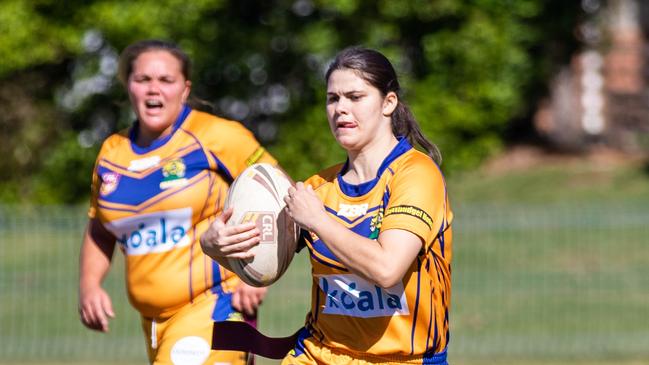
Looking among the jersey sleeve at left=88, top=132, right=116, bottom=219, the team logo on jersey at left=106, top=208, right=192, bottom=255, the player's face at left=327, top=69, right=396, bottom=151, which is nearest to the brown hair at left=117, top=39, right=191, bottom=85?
the jersey sleeve at left=88, top=132, right=116, bottom=219

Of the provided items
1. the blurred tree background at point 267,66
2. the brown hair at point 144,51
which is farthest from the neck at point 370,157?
the blurred tree background at point 267,66

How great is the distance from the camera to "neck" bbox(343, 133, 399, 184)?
448cm

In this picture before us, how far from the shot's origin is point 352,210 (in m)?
4.43

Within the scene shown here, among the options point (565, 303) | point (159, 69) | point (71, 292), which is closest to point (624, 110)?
point (565, 303)

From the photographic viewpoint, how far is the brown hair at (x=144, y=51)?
5641 millimetres

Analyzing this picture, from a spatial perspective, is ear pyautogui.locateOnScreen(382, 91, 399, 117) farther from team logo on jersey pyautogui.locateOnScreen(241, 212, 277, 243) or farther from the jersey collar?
team logo on jersey pyautogui.locateOnScreen(241, 212, 277, 243)

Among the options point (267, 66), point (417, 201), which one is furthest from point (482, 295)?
point (417, 201)

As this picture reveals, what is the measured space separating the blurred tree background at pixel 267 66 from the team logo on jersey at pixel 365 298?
1343 cm

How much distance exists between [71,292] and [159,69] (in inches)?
284

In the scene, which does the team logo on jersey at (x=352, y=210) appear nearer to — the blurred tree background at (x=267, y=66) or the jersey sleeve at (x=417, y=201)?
the jersey sleeve at (x=417, y=201)

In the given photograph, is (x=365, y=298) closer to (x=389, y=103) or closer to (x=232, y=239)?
(x=232, y=239)

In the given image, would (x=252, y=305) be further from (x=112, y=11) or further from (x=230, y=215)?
(x=112, y=11)

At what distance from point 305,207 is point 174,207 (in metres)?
1.46

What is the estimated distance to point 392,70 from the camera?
4512 millimetres
